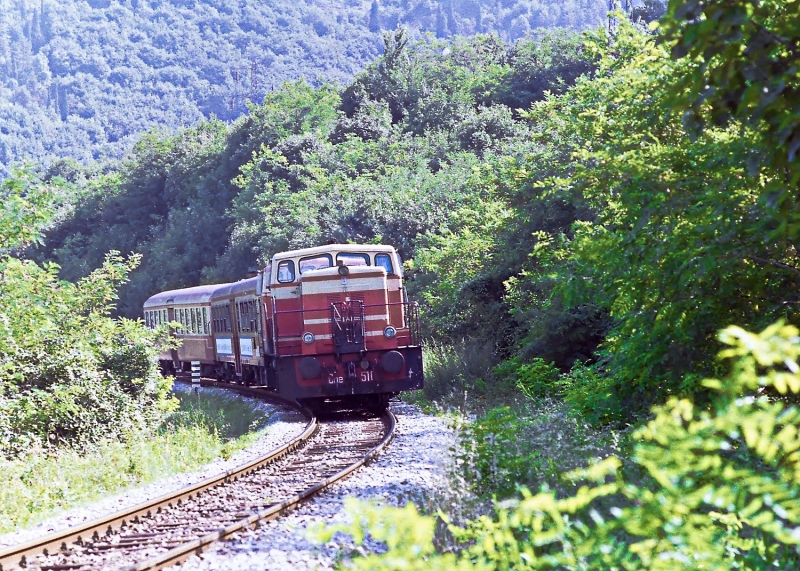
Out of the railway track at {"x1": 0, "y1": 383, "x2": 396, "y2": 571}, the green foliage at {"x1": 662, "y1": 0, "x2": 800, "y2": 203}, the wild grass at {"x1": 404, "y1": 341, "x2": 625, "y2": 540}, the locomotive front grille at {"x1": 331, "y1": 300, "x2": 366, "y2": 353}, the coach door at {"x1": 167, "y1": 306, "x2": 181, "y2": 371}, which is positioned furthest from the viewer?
the coach door at {"x1": 167, "y1": 306, "x2": 181, "y2": 371}

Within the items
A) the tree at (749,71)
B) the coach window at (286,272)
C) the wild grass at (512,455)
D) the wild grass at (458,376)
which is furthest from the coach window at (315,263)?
the tree at (749,71)

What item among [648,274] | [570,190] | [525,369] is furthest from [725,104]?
[525,369]

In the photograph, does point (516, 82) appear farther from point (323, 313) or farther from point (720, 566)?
point (720, 566)

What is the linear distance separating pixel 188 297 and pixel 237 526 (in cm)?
2227

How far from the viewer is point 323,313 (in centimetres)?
1870

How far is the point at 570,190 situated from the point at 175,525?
5731 millimetres

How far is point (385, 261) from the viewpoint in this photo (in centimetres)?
1980

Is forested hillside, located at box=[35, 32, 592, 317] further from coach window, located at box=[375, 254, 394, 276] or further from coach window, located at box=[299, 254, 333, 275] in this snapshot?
coach window, located at box=[299, 254, 333, 275]

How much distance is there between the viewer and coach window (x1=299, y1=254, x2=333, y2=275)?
19002 mm

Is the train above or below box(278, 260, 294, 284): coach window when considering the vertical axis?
below

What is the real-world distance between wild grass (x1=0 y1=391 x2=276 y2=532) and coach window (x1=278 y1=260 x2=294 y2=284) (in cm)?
290

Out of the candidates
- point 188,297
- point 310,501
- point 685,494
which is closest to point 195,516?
point 310,501

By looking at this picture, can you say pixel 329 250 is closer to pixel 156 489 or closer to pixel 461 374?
pixel 461 374

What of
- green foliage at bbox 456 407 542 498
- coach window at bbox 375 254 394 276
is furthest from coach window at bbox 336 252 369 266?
green foliage at bbox 456 407 542 498
